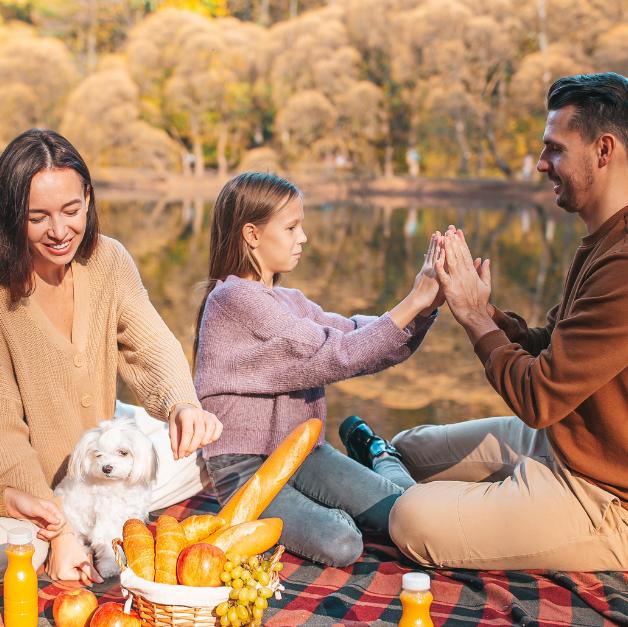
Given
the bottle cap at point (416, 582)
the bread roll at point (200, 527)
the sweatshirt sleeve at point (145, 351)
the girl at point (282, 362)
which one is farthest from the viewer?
the girl at point (282, 362)

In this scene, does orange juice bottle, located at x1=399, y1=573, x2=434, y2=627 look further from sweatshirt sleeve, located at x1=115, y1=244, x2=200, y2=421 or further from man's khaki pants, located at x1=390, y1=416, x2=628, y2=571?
sweatshirt sleeve, located at x1=115, y1=244, x2=200, y2=421

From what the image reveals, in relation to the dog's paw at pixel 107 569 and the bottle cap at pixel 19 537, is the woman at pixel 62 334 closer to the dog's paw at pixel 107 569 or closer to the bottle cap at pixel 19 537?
the dog's paw at pixel 107 569

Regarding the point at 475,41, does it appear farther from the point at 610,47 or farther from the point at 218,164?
the point at 218,164

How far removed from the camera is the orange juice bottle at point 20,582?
1717mm

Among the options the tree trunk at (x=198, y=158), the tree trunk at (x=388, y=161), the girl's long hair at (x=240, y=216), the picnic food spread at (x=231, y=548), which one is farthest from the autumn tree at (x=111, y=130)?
the picnic food spread at (x=231, y=548)

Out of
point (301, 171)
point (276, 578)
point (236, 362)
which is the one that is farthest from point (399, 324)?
point (301, 171)

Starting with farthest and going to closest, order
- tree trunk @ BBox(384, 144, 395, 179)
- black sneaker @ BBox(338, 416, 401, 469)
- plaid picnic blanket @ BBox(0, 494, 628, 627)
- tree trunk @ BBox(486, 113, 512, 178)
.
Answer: tree trunk @ BBox(384, 144, 395, 179), tree trunk @ BBox(486, 113, 512, 178), black sneaker @ BBox(338, 416, 401, 469), plaid picnic blanket @ BBox(0, 494, 628, 627)

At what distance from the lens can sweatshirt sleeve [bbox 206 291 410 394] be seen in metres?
2.53

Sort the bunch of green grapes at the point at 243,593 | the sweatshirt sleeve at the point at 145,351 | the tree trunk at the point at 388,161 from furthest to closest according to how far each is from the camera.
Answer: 1. the tree trunk at the point at 388,161
2. the sweatshirt sleeve at the point at 145,351
3. the bunch of green grapes at the point at 243,593

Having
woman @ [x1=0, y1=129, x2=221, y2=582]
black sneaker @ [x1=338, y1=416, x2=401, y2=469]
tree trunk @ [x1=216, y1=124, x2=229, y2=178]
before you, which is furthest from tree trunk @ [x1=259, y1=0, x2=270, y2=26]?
woman @ [x1=0, y1=129, x2=221, y2=582]

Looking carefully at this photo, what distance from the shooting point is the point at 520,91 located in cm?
2650

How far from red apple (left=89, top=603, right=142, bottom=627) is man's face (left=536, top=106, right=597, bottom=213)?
66.8 inches

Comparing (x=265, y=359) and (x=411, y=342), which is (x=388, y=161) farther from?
(x=265, y=359)

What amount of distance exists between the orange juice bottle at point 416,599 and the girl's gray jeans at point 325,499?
0.78 meters
